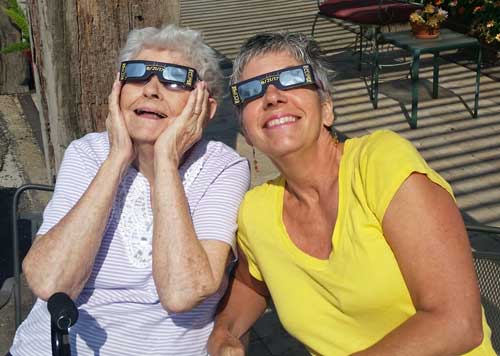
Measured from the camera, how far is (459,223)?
192 cm

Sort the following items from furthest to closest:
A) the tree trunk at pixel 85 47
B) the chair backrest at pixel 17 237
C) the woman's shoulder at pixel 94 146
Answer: the tree trunk at pixel 85 47 < the chair backrest at pixel 17 237 < the woman's shoulder at pixel 94 146

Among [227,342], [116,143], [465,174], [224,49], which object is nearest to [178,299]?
[227,342]

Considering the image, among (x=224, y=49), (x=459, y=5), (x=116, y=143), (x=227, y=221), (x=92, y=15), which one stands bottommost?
(x=224, y=49)

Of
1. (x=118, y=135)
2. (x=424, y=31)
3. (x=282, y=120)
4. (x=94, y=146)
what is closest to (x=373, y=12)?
(x=424, y=31)

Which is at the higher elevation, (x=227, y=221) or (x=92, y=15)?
(x=92, y=15)

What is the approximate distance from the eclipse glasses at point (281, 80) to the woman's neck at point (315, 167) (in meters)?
0.17

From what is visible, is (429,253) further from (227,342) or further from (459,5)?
(459,5)

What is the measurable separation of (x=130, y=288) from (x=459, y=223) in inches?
39.6

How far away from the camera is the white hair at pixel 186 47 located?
2.47 m

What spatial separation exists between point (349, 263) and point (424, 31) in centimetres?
458

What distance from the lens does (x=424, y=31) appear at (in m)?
6.25

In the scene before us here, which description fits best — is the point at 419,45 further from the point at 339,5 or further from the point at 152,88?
the point at 152,88

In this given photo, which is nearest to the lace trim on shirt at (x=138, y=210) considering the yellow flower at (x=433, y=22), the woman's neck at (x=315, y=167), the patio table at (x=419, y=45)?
the woman's neck at (x=315, y=167)

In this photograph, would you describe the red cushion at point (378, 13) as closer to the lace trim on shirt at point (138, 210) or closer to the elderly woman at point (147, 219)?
the elderly woman at point (147, 219)
